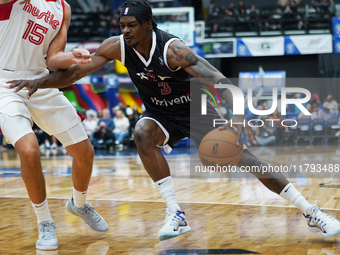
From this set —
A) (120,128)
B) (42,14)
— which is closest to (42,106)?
(42,14)

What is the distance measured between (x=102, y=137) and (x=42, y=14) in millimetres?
10641

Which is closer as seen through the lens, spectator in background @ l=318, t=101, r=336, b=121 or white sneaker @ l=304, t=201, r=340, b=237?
white sneaker @ l=304, t=201, r=340, b=237

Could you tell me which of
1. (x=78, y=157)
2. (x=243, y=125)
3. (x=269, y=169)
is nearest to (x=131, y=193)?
(x=78, y=157)

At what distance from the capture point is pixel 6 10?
10.8ft

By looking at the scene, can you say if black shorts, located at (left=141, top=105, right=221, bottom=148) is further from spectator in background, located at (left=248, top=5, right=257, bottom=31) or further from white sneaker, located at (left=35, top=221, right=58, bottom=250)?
spectator in background, located at (left=248, top=5, right=257, bottom=31)

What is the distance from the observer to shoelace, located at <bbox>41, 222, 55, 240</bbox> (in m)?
3.25

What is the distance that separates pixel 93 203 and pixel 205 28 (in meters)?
14.1

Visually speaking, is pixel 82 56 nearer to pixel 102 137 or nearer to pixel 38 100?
pixel 38 100

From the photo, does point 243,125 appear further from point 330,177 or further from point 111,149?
point 111,149

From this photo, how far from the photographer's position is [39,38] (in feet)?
11.2

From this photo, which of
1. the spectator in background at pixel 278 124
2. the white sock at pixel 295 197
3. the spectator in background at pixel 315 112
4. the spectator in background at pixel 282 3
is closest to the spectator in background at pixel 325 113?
the spectator in background at pixel 315 112

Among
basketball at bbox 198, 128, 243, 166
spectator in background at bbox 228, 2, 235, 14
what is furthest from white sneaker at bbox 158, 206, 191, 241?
spectator in background at bbox 228, 2, 235, 14

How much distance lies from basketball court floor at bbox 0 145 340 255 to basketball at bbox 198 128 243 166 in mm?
598

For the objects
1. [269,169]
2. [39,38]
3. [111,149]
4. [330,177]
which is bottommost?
[111,149]
